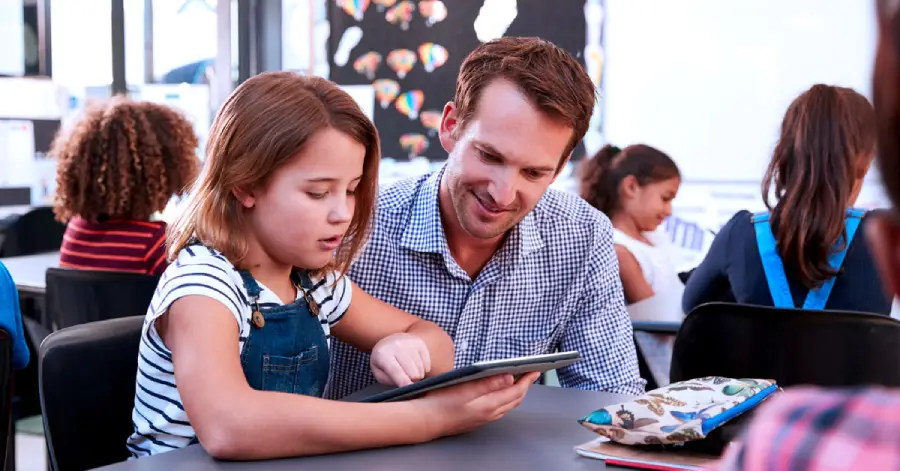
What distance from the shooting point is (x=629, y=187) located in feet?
11.4

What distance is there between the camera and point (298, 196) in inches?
52.6

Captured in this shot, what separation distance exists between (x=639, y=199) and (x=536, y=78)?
1.84 metres

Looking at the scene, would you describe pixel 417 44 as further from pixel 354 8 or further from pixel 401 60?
pixel 354 8

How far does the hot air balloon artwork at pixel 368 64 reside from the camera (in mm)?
5672

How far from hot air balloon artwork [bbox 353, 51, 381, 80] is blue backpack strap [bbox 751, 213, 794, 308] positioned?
362cm

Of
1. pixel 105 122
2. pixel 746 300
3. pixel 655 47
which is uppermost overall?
pixel 655 47

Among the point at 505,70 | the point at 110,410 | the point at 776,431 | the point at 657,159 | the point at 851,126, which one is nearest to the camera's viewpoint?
the point at 776,431

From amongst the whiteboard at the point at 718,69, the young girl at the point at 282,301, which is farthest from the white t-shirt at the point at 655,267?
the young girl at the point at 282,301

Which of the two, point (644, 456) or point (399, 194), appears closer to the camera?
point (644, 456)

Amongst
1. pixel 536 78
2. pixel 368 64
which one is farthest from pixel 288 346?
pixel 368 64

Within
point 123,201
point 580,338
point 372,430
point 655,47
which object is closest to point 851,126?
point 580,338

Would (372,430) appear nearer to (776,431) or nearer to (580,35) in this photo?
(776,431)

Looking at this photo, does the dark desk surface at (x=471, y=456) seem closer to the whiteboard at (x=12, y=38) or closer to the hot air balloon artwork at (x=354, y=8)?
the whiteboard at (x=12, y=38)

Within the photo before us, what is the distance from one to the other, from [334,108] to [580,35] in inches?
152
